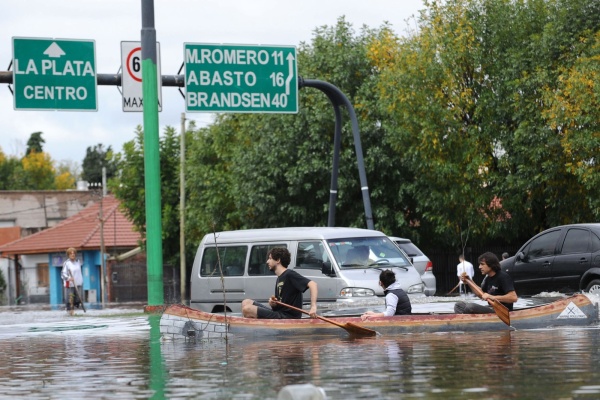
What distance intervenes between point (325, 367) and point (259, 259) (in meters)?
10.8

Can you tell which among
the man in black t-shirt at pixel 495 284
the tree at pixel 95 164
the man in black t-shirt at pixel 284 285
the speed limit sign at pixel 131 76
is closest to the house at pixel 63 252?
the speed limit sign at pixel 131 76

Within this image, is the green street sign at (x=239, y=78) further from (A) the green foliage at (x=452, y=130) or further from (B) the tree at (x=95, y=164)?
(B) the tree at (x=95, y=164)

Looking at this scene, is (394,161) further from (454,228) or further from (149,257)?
(149,257)

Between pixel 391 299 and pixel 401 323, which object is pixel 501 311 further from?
pixel 391 299

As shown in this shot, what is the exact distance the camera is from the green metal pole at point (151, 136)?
66.3 ft

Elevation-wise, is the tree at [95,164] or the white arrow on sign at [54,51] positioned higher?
the tree at [95,164]

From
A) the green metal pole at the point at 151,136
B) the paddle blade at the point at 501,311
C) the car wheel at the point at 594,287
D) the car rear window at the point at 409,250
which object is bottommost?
the paddle blade at the point at 501,311

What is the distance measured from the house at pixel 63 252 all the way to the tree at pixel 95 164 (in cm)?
6261

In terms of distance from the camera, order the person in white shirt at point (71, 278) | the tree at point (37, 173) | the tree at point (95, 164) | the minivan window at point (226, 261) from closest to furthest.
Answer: the minivan window at point (226, 261), the person in white shirt at point (71, 278), the tree at point (37, 173), the tree at point (95, 164)

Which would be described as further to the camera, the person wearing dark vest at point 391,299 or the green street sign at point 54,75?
the green street sign at point 54,75

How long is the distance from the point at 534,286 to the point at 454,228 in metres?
15.4

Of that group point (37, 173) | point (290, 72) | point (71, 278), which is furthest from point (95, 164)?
point (290, 72)

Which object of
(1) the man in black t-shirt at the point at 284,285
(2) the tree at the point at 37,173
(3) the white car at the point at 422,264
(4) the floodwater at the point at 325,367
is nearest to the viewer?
(4) the floodwater at the point at 325,367

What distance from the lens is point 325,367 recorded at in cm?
1104
